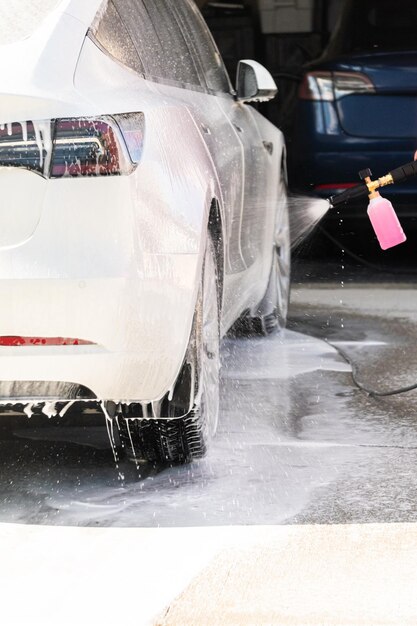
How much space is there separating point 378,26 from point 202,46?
432cm

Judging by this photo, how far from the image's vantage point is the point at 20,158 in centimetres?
379

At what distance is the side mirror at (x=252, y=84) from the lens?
6062 millimetres

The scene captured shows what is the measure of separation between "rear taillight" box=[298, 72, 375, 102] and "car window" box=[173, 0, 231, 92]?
8.59ft

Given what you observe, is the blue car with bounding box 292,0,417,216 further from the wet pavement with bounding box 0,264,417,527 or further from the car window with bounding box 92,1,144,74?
the car window with bounding box 92,1,144,74

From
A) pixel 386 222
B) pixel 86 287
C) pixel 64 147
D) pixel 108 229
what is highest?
pixel 64 147

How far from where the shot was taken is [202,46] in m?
6.00

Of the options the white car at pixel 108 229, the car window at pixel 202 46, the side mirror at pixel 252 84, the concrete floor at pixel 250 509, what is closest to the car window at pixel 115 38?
the white car at pixel 108 229

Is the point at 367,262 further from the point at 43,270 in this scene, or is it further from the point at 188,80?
the point at 43,270

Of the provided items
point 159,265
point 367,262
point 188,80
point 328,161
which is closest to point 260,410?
point 188,80

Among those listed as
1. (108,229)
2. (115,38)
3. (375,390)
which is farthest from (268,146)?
(108,229)

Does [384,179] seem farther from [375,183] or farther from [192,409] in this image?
[192,409]

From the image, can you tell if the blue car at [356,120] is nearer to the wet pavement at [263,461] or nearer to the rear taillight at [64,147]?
the wet pavement at [263,461]

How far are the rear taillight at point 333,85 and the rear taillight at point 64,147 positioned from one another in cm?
515

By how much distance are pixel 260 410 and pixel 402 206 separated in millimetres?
3687
